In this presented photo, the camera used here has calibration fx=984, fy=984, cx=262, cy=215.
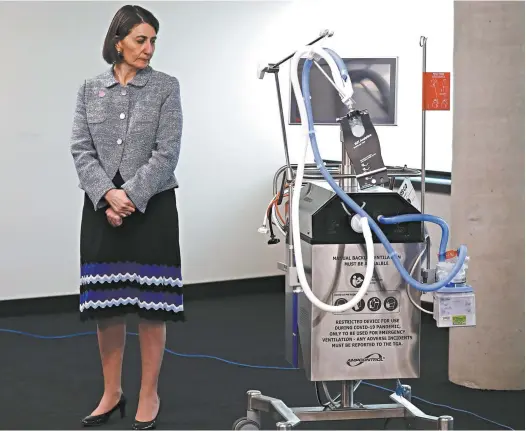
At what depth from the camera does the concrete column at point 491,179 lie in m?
3.73

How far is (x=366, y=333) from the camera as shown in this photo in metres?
2.73

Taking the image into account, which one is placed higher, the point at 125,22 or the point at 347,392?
the point at 125,22

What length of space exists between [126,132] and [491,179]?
56.9 inches

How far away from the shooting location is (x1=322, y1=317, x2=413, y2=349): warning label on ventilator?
2.71 metres

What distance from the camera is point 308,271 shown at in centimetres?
271

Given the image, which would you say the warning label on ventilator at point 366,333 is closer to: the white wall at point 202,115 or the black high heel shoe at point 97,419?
the black high heel shoe at point 97,419

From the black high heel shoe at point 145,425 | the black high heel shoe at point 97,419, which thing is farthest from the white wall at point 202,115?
the black high heel shoe at point 145,425

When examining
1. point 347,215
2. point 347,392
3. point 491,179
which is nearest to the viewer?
point 347,215

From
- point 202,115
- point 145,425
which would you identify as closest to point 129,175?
point 145,425

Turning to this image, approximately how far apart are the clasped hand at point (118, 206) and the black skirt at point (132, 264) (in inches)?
A: 1.8

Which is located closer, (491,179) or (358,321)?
(358,321)

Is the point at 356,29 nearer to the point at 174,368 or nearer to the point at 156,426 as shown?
the point at 174,368

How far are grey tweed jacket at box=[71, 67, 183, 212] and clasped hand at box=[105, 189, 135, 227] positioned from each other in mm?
32

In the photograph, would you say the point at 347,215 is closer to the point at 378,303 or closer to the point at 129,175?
the point at 378,303
